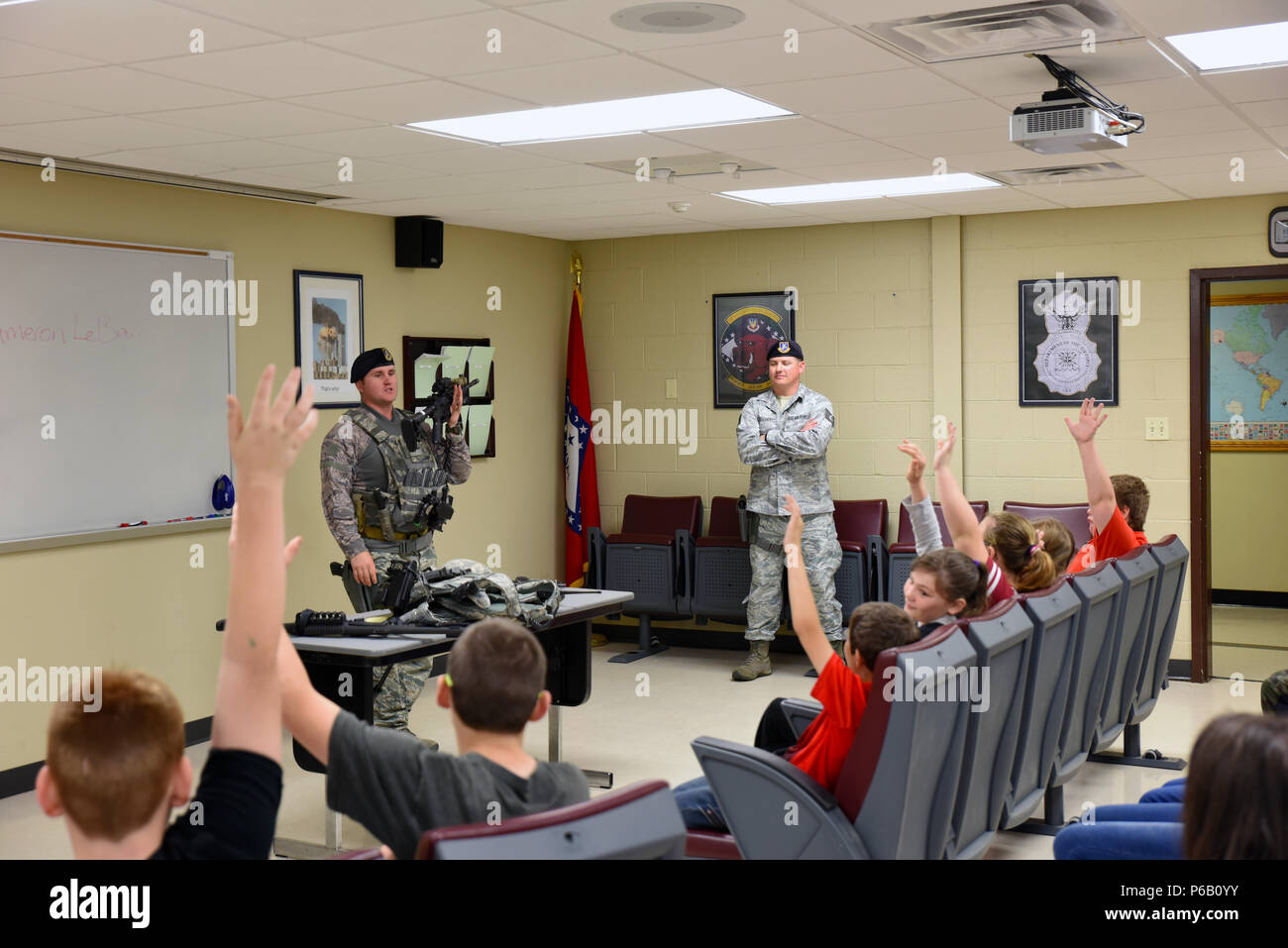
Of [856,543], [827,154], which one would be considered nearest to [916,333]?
[856,543]

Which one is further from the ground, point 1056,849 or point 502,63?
point 502,63

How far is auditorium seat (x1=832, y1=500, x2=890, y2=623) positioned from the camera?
24.0 ft

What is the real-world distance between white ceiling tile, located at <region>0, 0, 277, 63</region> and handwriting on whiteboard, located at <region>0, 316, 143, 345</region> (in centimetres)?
→ 184

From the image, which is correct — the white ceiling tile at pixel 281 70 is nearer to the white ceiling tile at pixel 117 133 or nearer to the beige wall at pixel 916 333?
the white ceiling tile at pixel 117 133

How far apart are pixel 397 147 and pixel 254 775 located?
3786 mm

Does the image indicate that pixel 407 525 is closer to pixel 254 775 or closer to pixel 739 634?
pixel 739 634

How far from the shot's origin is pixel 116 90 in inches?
155

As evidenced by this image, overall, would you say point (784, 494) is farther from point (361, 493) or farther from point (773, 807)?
point (773, 807)

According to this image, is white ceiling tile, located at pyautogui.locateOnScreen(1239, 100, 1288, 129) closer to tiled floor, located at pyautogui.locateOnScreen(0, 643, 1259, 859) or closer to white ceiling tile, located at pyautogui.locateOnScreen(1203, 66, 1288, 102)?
white ceiling tile, located at pyautogui.locateOnScreen(1203, 66, 1288, 102)

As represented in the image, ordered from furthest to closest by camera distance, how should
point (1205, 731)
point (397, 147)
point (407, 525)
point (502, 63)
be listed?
point (407, 525) < point (397, 147) < point (502, 63) < point (1205, 731)

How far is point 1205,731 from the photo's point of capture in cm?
157

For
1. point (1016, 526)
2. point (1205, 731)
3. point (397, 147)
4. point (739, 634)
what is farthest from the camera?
point (739, 634)

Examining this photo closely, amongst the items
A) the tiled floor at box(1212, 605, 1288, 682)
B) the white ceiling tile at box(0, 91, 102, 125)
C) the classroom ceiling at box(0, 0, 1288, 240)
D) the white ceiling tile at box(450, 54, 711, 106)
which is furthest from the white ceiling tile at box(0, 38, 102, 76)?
the tiled floor at box(1212, 605, 1288, 682)

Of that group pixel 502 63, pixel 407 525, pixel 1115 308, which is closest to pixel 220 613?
pixel 407 525
